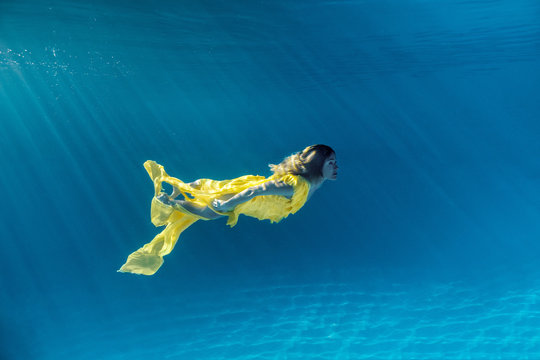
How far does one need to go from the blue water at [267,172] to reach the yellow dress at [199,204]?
3.82m

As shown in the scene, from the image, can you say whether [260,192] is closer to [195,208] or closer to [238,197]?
[238,197]

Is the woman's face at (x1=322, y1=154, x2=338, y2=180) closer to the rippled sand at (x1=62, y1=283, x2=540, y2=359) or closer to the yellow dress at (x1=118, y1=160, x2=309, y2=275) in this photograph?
the yellow dress at (x1=118, y1=160, x2=309, y2=275)

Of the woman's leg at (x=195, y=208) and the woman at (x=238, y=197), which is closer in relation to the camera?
the woman at (x=238, y=197)

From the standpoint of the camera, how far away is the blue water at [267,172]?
332 inches

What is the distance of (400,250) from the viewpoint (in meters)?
12.3

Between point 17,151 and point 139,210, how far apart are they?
32.6ft

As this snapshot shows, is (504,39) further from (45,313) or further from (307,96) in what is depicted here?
(45,313)

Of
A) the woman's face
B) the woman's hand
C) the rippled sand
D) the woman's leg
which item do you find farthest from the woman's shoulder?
the rippled sand

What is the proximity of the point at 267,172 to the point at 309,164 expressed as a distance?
1364 cm

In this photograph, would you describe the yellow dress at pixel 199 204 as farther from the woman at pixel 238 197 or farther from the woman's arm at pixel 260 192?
the woman's arm at pixel 260 192

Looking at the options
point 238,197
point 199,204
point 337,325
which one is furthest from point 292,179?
point 337,325

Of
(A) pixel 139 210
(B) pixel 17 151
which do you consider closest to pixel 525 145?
(A) pixel 139 210

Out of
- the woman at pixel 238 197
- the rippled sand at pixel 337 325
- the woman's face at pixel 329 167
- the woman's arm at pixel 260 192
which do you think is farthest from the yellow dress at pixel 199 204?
the rippled sand at pixel 337 325

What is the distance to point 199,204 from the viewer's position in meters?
4.50
